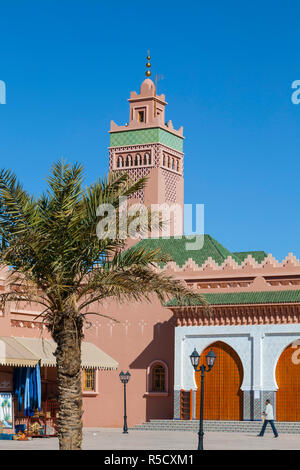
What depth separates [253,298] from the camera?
32.1 metres

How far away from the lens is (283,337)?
31688 mm

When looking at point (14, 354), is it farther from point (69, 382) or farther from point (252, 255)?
point (252, 255)

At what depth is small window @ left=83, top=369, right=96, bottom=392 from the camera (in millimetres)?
36250

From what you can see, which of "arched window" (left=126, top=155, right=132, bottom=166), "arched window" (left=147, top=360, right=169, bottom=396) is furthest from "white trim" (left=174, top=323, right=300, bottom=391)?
"arched window" (left=126, top=155, right=132, bottom=166)

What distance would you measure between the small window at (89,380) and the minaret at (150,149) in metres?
8.87

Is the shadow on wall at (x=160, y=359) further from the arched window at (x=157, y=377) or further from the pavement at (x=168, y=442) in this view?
the pavement at (x=168, y=442)

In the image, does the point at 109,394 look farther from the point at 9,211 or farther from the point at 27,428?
the point at 9,211

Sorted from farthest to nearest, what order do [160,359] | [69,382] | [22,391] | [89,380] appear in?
[89,380] → [160,359] → [22,391] → [69,382]

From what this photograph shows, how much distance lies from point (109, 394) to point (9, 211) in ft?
61.7

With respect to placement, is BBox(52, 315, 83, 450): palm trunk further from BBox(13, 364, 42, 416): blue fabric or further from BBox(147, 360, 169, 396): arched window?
BBox(147, 360, 169, 396): arched window

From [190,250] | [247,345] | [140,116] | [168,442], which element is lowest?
[168,442]

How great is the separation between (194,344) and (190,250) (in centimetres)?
577

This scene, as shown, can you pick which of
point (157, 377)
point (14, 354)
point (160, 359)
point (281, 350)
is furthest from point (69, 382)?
point (157, 377)

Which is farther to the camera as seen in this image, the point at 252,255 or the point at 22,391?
the point at 252,255
